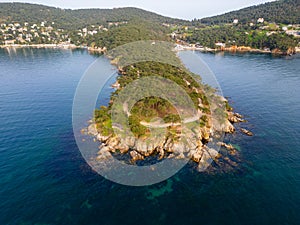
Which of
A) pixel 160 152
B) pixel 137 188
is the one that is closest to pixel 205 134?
pixel 160 152

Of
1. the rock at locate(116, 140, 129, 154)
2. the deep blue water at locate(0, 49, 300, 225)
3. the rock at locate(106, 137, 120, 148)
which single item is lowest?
the deep blue water at locate(0, 49, 300, 225)

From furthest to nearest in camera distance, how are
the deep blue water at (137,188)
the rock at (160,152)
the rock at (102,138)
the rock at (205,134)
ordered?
the rock at (205,134) < the rock at (102,138) < the rock at (160,152) < the deep blue water at (137,188)

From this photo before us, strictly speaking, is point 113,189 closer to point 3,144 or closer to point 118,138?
point 118,138

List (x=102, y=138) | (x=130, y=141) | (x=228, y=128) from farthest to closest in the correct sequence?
1. (x=228, y=128)
2. (x=102, y=138)
3. (x=130, y=141)

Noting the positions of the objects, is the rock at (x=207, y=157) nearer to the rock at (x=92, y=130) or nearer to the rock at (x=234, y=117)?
the rock at (x=234, y=117)

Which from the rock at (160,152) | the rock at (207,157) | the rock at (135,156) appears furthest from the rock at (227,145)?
the rock at (135,156)

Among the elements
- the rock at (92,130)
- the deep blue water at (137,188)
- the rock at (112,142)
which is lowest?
the deep blue water at (137,188)

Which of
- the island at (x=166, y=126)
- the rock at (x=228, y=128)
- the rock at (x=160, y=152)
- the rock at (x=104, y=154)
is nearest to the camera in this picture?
the rock at (x=104, y=154)

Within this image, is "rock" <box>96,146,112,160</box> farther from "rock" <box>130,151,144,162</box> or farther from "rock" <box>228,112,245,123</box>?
"rock" <box>228,112,245,123</box>

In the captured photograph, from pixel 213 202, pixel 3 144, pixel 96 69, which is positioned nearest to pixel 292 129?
pixel 213 202

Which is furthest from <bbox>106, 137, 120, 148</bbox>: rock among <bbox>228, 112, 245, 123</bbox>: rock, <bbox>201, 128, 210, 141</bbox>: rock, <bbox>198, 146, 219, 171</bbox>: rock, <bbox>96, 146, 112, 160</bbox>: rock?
<bbox>228, 112, 245, 123</bbox>: rock

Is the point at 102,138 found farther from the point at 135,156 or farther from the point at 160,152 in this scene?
the point at 160,152
